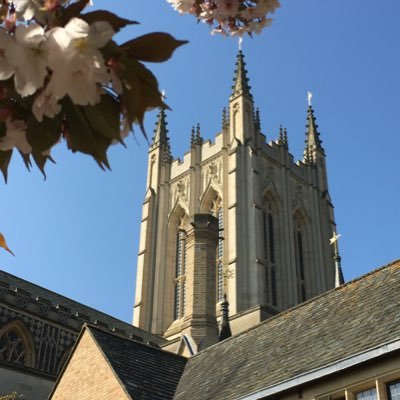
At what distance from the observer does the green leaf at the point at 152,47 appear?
193 cm

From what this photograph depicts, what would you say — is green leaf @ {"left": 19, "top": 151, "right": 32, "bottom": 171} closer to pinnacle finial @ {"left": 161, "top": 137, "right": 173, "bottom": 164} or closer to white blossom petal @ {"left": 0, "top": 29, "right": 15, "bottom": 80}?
white blossom petal @ {"left": 0, "top": 29, "right": 15, "bottom": 80}

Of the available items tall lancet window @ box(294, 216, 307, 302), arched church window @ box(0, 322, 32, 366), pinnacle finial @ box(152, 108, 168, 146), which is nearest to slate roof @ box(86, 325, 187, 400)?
arched church window @ box(0, 322, 32, 366)

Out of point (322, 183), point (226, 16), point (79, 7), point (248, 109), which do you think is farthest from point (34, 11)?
point (322, 183)

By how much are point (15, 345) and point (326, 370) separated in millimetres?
23450

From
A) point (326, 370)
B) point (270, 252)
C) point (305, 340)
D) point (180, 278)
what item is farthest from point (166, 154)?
point (326, 370)

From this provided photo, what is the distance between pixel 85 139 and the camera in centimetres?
197

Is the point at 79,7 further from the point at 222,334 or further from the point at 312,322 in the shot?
the point at 222,334

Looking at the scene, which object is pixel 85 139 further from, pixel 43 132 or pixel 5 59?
pixel 5 59

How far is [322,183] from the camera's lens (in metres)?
55.9

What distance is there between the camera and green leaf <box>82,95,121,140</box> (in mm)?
1914

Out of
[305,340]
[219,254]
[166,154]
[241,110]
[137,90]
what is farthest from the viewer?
[166,154]

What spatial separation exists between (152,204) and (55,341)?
2217 centimetres

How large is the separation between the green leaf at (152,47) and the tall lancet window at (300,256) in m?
47.5

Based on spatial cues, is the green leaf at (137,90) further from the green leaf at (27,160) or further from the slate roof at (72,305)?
the slate roof at (72,305)
